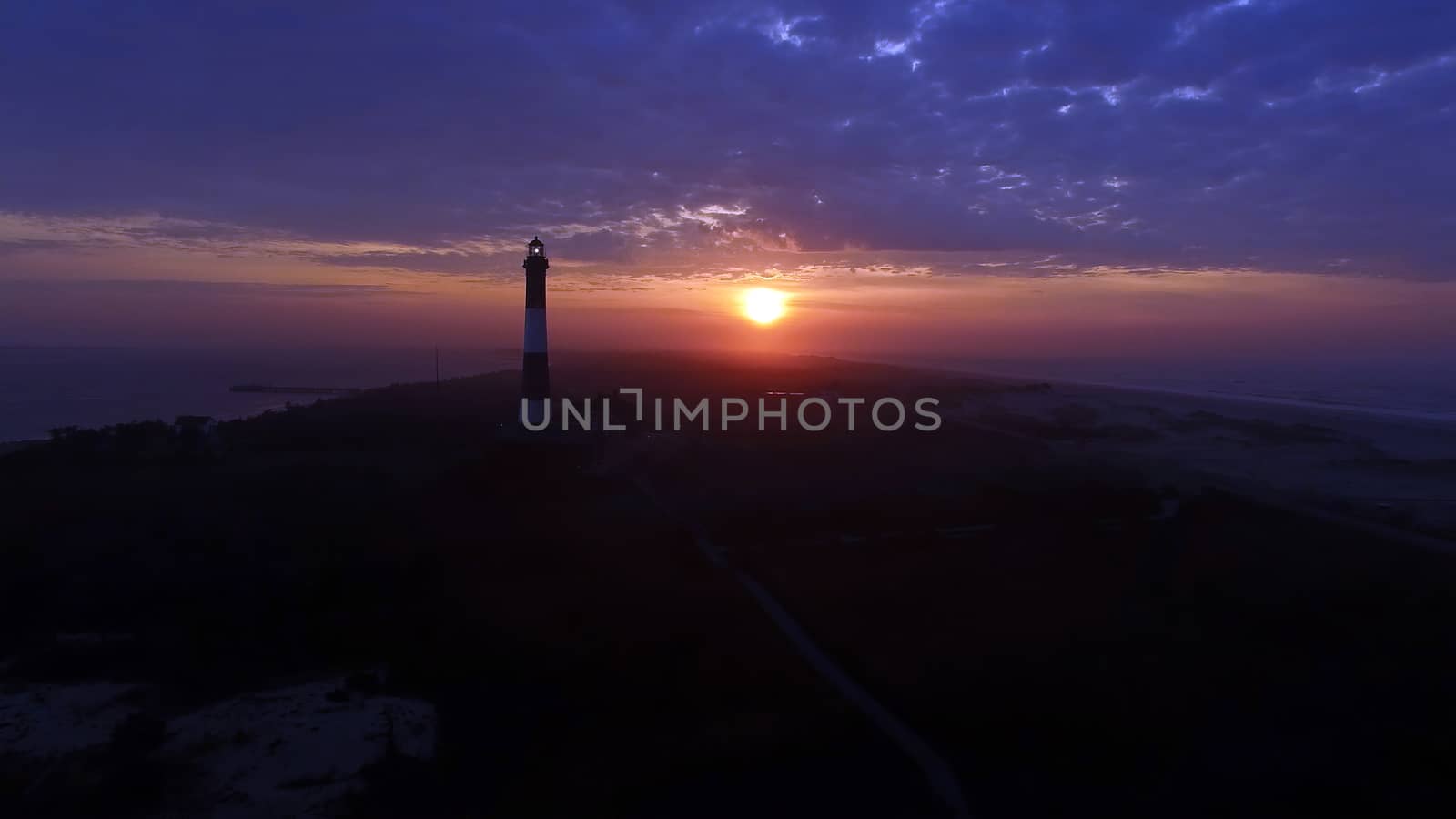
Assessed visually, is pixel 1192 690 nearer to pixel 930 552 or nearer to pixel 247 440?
pixel 930 552

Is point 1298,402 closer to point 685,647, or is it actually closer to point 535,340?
point 535,340

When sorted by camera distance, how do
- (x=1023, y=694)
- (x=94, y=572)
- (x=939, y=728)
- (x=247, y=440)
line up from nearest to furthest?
(x=939, y=728) → (x=1023, y=694) → (x=94, y=572) → (x=247, y=440)

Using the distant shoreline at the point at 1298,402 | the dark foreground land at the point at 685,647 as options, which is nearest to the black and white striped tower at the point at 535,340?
the dark foreground land at the point at 685,647

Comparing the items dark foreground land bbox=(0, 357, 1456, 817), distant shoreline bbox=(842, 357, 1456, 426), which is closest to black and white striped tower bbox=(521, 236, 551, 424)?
dark foreground land bbox=(0, 357, 1456, 817)

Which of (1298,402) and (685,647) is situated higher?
(1298,402)

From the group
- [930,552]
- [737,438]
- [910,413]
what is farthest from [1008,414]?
[930,552]

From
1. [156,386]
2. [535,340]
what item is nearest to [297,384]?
[156,386]
